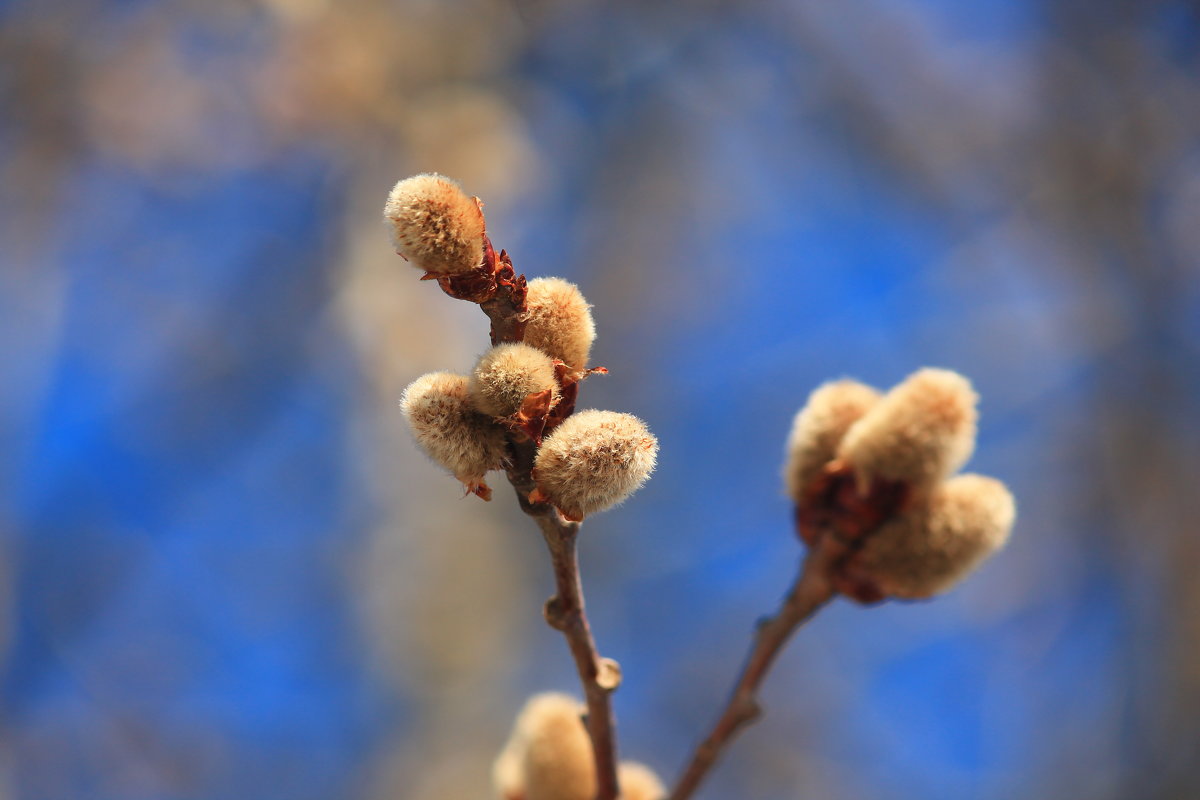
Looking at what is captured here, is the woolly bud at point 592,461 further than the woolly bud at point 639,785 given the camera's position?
No

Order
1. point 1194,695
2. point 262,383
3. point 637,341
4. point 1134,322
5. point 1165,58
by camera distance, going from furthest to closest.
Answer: point 637,341 < point 1165,58 < point 1134,322 < point 262,383 < point 1194,695

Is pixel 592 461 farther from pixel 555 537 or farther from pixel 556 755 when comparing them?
pixel 556 755

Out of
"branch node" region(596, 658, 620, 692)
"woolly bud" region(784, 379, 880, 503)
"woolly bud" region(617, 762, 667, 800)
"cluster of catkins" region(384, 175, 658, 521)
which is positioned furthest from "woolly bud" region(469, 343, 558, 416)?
"woolly bud" region(617, 762, 667, 800)

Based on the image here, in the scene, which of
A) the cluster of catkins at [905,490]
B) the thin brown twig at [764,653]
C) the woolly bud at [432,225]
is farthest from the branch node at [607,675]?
the woolly bud at [432,225]

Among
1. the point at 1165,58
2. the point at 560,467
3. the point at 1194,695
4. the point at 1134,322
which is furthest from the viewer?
the point at 1165,58

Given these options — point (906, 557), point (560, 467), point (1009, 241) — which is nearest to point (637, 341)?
point (1009, 241)

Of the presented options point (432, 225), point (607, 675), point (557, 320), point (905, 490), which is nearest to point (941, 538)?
point (905, 490)

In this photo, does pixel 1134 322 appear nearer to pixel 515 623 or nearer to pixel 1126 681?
pixel 1126 681

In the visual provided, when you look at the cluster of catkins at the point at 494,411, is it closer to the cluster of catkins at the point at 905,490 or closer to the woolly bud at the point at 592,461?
the woolly bud at the point at 592,461
